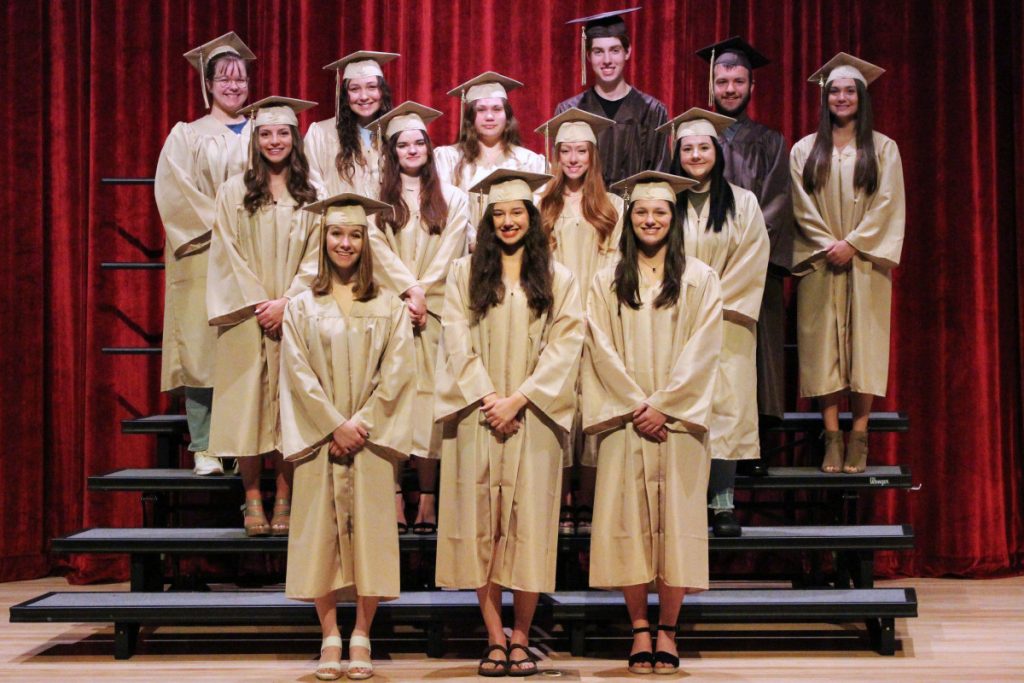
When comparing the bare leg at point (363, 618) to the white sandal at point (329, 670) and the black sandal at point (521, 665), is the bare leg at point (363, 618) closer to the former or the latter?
the white sandal at point (329, 670)

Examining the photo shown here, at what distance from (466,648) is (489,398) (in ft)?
4.24

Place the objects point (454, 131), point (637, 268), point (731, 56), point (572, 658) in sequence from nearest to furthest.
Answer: point (637, 268)
point (572, 658)
point (731, 56)
point (454, 131)

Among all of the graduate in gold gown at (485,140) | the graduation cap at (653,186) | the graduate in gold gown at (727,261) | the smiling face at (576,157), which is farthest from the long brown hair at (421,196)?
the graduate in gold gown at (727,261)

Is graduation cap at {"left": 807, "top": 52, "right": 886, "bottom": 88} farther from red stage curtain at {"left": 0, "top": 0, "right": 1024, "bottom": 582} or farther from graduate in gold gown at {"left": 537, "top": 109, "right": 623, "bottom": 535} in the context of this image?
graduate in gold gown at {"left": 537, "top": 109, "right": 623, "bottom": 535}

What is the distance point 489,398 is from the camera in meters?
4.60

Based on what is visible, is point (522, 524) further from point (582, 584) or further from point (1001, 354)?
point (1001, 354)

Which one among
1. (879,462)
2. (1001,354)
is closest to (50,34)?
(879,462)

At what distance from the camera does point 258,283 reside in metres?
5.27

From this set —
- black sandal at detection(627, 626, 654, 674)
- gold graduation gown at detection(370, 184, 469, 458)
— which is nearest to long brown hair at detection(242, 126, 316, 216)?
gold graduation gown at detection(370, 184, 469, 458)

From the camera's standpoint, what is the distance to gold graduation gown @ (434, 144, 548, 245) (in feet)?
18.2

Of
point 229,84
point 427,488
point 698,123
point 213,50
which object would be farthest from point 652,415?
point 213,50

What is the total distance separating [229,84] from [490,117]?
1281 millimetres

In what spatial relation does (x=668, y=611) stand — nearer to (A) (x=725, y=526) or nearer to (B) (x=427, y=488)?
(A) (x=725, y=526)

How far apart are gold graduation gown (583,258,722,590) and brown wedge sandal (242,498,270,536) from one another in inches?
57.5
